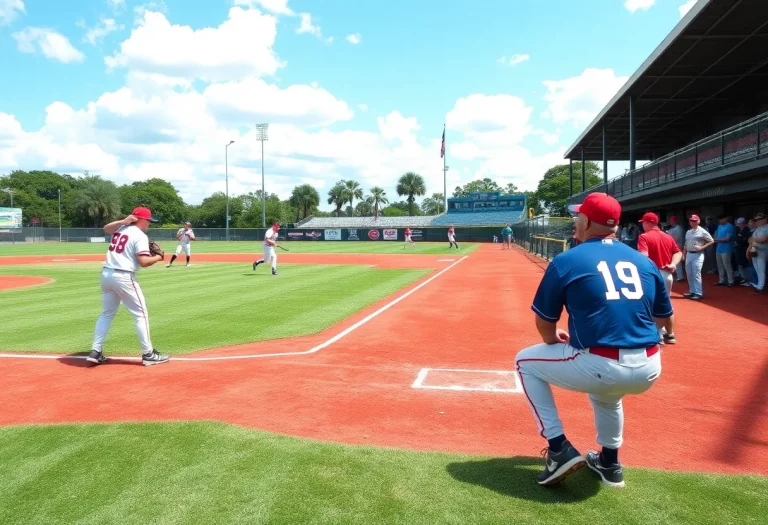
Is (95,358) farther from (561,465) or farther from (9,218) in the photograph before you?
(9,218)

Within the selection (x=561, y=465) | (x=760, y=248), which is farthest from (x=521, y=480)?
(x=760, y=248)

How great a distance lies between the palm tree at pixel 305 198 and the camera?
11100cm

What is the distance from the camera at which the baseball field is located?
3271mm

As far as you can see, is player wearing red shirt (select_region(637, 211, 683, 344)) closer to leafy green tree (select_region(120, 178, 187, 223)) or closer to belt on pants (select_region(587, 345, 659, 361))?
belt on pants (select_region(587, 345, 659, 361))

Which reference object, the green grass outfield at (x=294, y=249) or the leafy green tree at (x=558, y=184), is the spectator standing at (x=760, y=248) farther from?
the leafy green tree at (x=558, y=184)

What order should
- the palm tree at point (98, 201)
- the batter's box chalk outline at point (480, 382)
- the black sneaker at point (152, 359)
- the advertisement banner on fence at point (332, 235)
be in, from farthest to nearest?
the palm tree at point (98, 201)
the advertisement banner on fence at point (332, 235)
the black sneaker at point (152, 359)
the batter's box chalk outline at point (480, 382)

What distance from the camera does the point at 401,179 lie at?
374 ft

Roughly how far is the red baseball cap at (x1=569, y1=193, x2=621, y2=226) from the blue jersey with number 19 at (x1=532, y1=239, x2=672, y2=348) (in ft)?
0.45

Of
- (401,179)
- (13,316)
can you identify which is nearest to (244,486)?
(13,316)

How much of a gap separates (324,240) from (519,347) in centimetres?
6085

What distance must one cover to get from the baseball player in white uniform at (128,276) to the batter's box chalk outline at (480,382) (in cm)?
360

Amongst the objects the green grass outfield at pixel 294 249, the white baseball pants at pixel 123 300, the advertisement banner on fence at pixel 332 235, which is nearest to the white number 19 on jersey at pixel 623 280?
the white baseball pants at pixel 123 300

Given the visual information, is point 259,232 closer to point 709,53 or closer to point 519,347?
point 709,53

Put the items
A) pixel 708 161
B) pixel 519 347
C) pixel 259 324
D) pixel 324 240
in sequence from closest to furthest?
pixel 519 347
pixel 259 324
pixel 708 161
pixel 324 240
